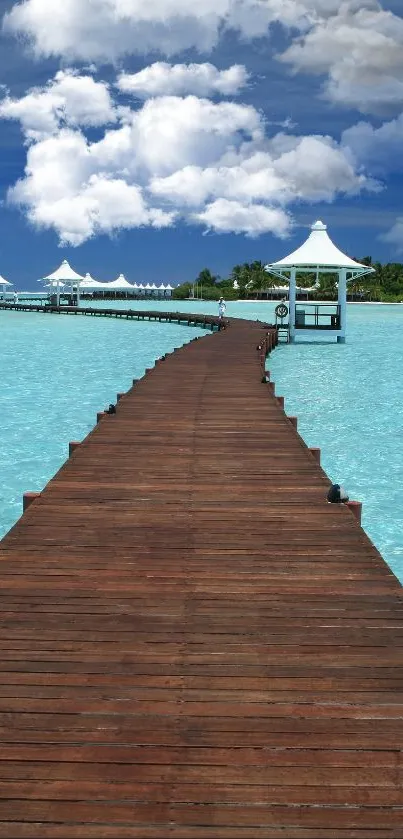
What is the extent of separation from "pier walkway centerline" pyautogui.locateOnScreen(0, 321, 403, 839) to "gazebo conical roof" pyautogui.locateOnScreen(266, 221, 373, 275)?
2553cm

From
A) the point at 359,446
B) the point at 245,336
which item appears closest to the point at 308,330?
the point at 245,336

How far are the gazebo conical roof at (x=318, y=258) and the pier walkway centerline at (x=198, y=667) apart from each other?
2553cm

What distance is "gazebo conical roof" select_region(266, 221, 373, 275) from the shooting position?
32.9m

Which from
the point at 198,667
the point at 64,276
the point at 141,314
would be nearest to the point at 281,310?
the point at 141,314

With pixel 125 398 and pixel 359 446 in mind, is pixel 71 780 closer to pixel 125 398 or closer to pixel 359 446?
pixel 125 398

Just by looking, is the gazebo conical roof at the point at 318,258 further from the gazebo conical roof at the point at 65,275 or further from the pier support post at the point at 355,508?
the gazebo conical roof at the point at 65,275

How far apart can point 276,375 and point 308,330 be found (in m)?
10.1

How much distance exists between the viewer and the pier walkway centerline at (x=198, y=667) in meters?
3.32

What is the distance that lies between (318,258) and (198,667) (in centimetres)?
3047

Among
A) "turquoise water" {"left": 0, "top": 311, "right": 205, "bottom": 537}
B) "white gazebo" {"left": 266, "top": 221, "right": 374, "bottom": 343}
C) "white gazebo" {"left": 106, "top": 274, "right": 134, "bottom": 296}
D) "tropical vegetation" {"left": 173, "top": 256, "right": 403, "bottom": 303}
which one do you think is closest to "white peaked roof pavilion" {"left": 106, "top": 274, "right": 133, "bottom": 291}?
"white gazebo" {"left": 106, "top": 274, "right": 134, "bottom": 296}

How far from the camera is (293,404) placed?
20828 millimetres

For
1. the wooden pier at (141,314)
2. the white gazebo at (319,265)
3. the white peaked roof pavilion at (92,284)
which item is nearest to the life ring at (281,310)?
the white gazebo at (319,265)

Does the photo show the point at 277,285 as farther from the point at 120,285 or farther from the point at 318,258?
the point at 318,258

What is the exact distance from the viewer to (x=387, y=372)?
30.3 m
